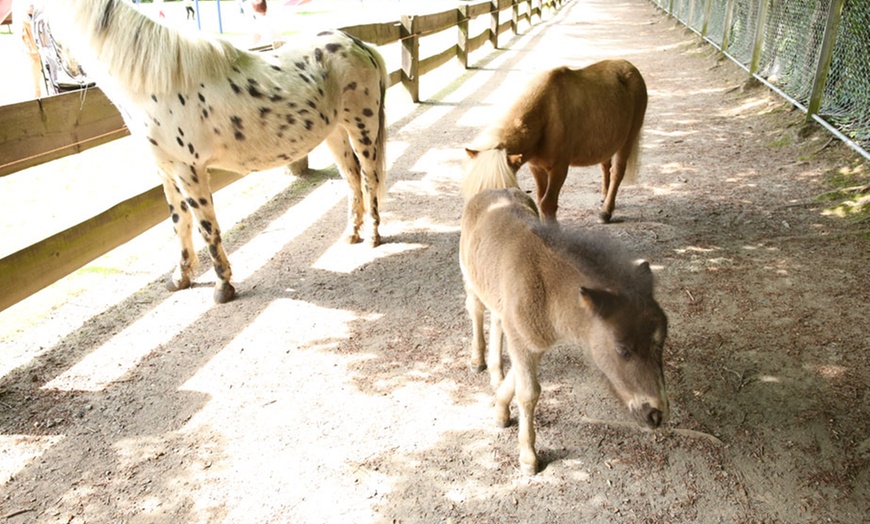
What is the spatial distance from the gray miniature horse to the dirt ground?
1.09 feet

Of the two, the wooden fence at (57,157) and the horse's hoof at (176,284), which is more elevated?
the wooden fence at (57,157)

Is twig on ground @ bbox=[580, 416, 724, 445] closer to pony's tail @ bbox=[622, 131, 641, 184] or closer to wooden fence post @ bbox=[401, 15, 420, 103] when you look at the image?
pony's tail @ bbox=[622, 131, 641, 184]

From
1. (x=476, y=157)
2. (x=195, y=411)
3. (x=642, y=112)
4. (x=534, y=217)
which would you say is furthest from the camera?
(x=642, y=112)

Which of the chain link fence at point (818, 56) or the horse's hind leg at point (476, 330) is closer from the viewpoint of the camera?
the horse's hind leg at point (476, 330)

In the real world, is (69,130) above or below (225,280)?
above

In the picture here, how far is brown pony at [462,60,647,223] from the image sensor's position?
383cm

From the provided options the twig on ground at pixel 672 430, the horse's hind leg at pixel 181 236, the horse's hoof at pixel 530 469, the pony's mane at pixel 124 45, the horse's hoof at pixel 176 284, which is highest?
the pony's mane at pixel 124 45

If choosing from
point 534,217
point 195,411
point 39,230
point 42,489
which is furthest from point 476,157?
point 39,230

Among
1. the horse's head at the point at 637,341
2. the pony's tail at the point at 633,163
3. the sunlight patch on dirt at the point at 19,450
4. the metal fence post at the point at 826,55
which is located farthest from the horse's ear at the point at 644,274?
the metal fence post at the point at 826,55

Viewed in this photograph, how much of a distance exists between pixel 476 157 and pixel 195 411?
7.70 feet

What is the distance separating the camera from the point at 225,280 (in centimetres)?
455

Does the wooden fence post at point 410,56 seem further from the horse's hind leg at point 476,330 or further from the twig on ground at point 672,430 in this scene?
the twig on ground at point 672,430

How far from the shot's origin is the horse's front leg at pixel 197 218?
→ 14.0ft

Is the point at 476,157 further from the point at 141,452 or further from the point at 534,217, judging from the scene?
the point at 141,452
